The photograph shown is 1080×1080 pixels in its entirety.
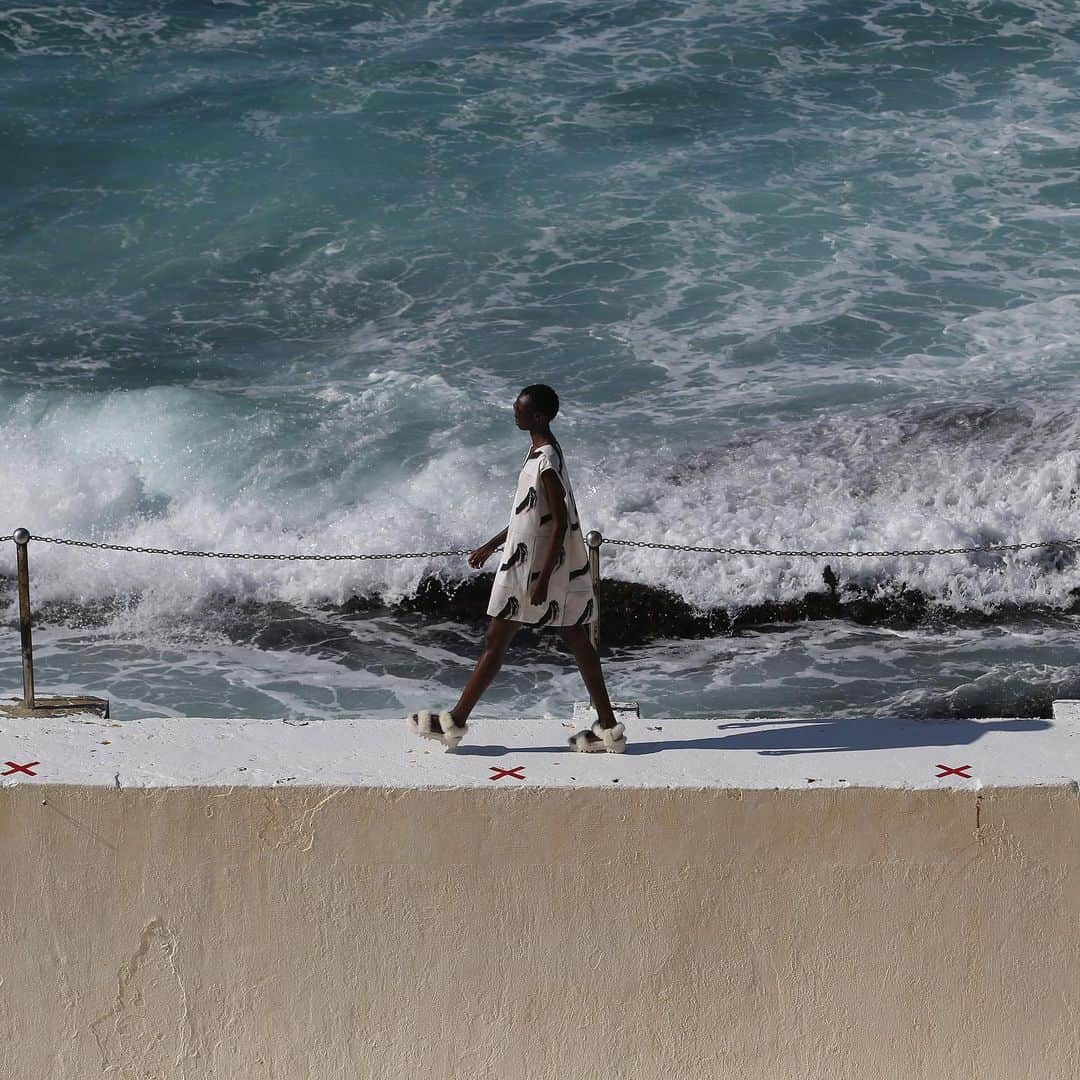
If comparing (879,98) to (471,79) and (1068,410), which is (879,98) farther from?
(1068,410)

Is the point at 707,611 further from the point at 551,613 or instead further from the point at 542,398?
the point at 542,398

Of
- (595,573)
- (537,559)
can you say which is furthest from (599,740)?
(595,573)

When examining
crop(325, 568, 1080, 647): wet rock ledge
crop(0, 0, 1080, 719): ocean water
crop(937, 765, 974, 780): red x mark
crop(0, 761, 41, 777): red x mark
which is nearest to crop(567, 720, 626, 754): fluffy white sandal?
crop(937, 765, 974, 780): red x mark

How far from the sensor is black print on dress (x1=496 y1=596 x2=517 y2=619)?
461 centimetres

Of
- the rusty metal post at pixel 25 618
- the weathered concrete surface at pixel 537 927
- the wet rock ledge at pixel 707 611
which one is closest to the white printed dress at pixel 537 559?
the weathered concrete surface at pixel 537 927

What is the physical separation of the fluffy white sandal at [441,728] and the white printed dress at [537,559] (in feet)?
1.06

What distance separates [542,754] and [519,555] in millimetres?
556

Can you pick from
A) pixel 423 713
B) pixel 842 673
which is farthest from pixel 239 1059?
pixel 842 673

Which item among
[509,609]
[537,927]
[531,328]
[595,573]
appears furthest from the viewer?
[531,328]

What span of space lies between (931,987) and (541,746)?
121cm

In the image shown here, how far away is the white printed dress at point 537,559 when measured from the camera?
456 centimetres

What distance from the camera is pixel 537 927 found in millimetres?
4199

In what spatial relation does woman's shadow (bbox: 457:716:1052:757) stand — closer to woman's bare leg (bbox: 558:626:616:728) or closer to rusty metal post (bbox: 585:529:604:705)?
woman's bare leg (bbox: 558:626:616:728)

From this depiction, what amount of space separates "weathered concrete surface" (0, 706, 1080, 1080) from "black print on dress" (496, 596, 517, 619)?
0.58m
